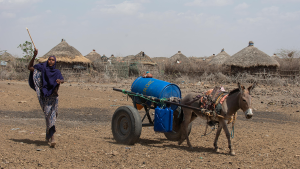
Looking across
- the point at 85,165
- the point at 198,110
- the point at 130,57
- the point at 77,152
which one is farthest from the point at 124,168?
the point at 130,57

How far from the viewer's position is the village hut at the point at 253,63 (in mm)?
22688

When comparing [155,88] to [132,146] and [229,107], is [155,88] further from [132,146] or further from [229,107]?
[229,107]

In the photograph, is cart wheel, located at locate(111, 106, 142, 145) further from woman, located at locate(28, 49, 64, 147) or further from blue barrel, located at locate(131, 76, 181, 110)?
woman, located at locate(28, 49, 64, 147)

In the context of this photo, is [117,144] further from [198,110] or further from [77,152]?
[198,110]

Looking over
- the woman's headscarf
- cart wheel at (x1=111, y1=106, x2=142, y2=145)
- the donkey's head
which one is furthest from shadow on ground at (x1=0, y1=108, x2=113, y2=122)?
the donkey's head

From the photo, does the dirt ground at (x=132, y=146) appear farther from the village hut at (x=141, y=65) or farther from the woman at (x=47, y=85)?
the village hut at (x=141, y=65)

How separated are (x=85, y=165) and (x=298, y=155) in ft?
13.5

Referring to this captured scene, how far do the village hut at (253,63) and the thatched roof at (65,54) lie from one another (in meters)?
15.2

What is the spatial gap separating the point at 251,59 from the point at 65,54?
59.6 feet

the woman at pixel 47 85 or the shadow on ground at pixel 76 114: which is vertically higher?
the woman at pixel 47 85

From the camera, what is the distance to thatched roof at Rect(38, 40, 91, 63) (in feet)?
85.9

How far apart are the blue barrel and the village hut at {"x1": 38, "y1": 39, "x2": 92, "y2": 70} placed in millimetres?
21081

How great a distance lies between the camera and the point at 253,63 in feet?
74.8

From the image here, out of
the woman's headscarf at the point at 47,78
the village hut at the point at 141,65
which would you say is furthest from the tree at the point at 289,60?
the woman's headscarf at the point at 47,78
